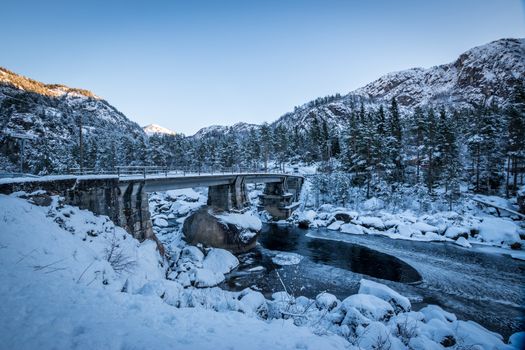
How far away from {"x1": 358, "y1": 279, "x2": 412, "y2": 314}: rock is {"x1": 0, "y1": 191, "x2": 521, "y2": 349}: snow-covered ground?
4cm

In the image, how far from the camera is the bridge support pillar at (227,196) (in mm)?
30297

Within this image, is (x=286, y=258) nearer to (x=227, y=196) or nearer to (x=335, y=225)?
(x=227, y=196)

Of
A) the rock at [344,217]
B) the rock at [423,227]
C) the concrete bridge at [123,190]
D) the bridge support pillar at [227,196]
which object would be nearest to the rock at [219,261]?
the concrete bridge at [123,190]

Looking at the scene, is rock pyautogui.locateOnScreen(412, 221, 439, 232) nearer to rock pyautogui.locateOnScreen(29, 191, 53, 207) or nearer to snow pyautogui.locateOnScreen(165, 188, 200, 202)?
rock pyautogui.locateOnScreen(29, 191, 53, 207)

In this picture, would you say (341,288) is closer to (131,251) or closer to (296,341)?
(296,341)

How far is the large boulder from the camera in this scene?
2114 cm

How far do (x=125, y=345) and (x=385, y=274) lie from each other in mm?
18399

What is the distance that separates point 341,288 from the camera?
50.3 ft

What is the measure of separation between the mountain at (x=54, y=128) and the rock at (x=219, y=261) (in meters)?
13.5

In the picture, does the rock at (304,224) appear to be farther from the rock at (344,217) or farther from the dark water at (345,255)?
the rock at (344,217)

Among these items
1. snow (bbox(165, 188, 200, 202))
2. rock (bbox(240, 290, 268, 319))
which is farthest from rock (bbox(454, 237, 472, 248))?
snow (bbox(165, 188, 200, 202))

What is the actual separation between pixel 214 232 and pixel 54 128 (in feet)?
395

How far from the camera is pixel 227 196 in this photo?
3047cm

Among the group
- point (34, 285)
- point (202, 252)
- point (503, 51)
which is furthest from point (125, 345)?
point (503, 51)
